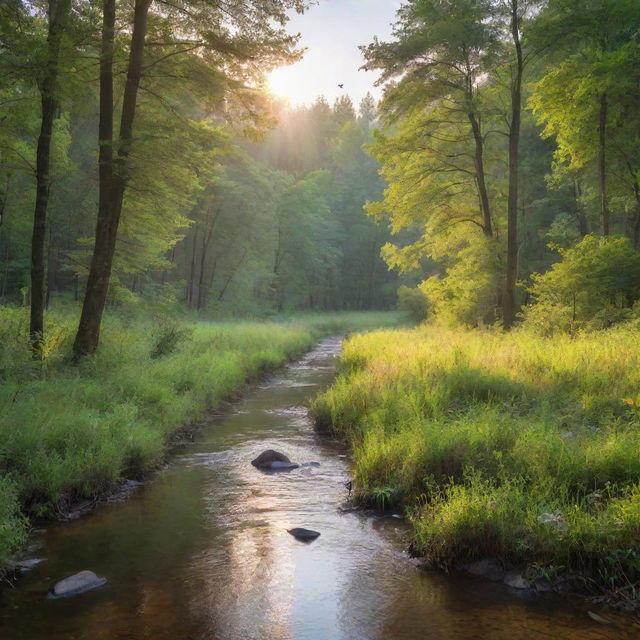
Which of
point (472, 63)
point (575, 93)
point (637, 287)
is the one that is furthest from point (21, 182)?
point (637, 287)

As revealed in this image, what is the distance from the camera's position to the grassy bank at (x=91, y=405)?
6.92 metres

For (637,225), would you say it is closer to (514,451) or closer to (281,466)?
(514,451)

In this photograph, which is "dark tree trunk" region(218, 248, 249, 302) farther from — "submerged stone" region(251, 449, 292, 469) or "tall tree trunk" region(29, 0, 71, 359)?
"submerged stone" region(251, 449, 292, 469)

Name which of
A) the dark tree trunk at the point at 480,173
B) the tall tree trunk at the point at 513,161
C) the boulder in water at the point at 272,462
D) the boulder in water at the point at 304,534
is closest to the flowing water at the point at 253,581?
the boulder in water at the point at 304,534

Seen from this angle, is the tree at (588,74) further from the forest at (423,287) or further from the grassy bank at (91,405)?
the grassy bank at (91,405)

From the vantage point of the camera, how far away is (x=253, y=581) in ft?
17.7

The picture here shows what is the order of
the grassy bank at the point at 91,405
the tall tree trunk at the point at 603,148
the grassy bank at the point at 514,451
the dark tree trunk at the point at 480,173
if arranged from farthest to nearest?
the dark tree trunk at the point at 480,173 < the tall tree trunk at the point at 603,148 < the grassy bank at the point at 91,405 < the grassy bank at the point at 514,451

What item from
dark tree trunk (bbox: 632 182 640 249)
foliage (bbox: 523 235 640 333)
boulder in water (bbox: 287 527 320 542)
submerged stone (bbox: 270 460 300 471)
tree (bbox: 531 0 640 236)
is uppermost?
tree (bbox: 531 0 640 236)

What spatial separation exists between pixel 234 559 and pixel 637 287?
1400 centimetres

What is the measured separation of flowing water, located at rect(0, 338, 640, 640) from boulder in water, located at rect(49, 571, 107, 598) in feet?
0.35

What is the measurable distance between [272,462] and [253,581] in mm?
3723

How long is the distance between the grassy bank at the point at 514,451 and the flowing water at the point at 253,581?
0.44 metres

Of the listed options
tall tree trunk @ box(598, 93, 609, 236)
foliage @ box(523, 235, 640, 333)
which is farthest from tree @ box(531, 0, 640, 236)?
foliage @ box(523, 235, 640, 333)

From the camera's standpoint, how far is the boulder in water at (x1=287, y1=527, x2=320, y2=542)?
6359 millimetres
